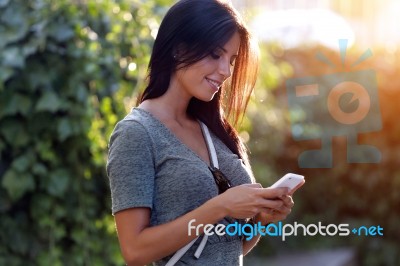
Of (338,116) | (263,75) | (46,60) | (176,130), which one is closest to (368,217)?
(338,116)

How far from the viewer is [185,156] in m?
2.05

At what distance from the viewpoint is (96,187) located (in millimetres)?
3928

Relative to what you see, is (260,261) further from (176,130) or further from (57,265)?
(176,130)

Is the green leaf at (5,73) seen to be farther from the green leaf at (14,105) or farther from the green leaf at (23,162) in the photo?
the green leaf at (23,162)

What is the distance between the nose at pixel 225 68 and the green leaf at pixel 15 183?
68.4 inches

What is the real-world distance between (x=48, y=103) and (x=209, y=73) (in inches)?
64.9

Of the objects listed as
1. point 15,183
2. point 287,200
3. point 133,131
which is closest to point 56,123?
point 15,183

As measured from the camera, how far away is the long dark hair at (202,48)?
6.85 ft

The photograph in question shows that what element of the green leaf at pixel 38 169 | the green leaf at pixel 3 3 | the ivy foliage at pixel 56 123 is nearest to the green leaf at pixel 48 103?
the ivy foliage at pixel 56 123

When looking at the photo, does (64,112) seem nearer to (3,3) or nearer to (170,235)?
(3,3)

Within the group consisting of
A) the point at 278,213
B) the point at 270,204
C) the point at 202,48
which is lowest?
the point at 278,213

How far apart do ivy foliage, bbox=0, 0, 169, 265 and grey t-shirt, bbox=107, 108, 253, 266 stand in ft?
5.41

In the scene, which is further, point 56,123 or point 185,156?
point 56,123

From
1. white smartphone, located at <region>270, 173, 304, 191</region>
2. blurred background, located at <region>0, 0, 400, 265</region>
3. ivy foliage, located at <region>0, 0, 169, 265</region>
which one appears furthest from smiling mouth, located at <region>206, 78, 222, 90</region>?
ivy foliage, located at <region>0, 0, 169, 265</region>
